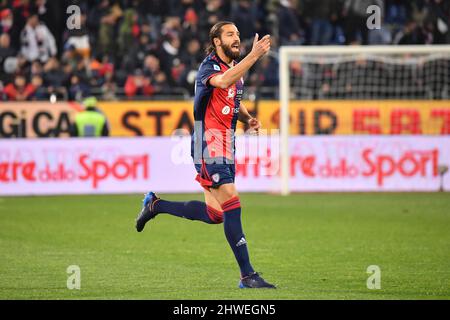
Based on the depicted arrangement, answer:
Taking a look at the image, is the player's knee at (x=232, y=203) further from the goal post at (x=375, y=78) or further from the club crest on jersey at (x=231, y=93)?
the goal post at (x=375, y=78)

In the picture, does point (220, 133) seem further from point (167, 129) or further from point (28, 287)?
point (167, 129)

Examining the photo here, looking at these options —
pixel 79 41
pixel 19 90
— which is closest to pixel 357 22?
pixel 79 41

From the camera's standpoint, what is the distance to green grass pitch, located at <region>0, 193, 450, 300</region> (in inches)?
333

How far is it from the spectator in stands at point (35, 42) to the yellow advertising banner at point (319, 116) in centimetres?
231

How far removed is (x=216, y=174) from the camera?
8.62 meters

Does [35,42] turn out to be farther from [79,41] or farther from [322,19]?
[322,19]

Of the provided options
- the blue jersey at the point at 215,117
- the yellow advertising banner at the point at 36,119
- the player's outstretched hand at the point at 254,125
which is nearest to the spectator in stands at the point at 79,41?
the yellow advertising banner at the point at 36,119

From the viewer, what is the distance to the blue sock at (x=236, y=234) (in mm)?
8469

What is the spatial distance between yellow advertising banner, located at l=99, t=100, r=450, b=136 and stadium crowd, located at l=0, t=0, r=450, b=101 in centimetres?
67

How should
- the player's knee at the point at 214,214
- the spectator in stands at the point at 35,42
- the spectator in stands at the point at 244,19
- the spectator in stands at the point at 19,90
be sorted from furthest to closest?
the spectator in stands at the point at 244,19
the spectator in stands at the point at 35,42
the spectator in stands at the point at 19,90
the player's knee at the point at 214,214

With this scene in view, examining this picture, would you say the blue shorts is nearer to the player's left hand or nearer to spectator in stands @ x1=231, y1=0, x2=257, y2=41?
the player's left hand

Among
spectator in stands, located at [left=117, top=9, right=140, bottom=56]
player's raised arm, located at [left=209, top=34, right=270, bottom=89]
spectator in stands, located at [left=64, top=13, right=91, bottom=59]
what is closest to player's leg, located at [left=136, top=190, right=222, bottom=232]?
player's raised arm, located at [left=209, top=34, right=270, bottom=89]

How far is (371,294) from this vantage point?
810cm

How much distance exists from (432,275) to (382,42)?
1407 centimetres
